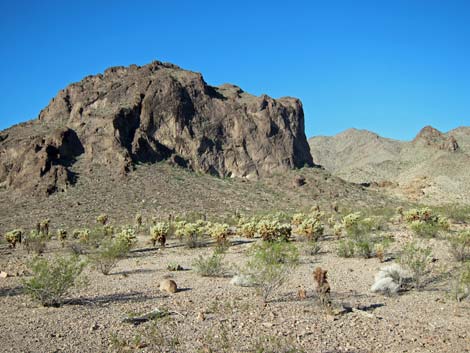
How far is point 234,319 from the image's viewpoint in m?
9.74

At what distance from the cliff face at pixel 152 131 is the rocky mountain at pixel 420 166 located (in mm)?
17863

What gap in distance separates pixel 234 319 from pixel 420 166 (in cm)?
8349

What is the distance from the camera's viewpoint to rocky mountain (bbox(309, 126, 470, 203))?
6929cm

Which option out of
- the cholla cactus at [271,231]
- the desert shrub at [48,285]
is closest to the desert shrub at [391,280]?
the desert shrub at [48,285]

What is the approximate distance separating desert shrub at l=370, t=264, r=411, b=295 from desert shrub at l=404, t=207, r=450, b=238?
11.4 meters

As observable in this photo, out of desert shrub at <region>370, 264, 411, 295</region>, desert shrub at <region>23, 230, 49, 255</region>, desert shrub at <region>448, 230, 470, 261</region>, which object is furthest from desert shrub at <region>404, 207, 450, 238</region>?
desert shrub at <region>23, 230, 49, 255</region>

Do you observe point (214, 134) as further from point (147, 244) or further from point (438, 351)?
point (438, 351)

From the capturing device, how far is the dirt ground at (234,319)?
8.14 metres

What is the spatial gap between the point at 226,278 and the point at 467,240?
10.9 meters

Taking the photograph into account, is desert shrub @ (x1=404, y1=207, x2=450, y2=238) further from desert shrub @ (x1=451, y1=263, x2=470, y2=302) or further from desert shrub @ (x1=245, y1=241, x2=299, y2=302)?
desert shrub @ (x1=245, y1=241, x2=299, y2=302)

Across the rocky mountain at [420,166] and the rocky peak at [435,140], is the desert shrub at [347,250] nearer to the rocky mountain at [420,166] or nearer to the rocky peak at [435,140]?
the rocky mountain at [420,166]

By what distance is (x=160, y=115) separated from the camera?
238 feet

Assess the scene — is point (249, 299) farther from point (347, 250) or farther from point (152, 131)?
point (152, 131)

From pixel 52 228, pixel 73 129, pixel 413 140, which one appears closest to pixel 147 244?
pixel 52 228
